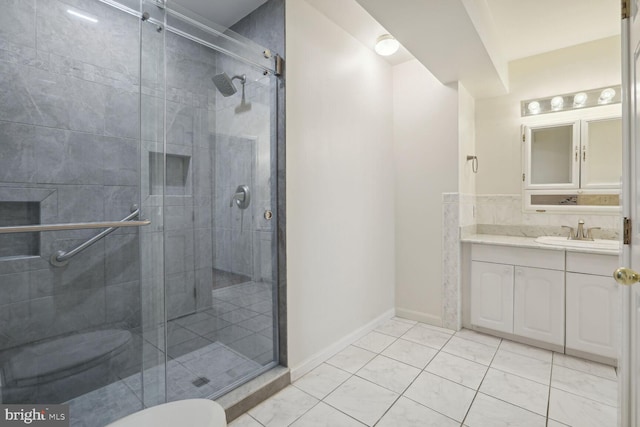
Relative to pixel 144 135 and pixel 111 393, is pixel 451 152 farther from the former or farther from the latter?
pixel 111 393

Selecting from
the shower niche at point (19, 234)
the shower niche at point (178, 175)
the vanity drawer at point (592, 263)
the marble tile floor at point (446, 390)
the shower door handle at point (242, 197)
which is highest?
the shower niche at point (178, 175)

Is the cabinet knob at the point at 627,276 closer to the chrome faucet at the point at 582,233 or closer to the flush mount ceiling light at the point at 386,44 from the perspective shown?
the chrome faucet at the point at 582,233

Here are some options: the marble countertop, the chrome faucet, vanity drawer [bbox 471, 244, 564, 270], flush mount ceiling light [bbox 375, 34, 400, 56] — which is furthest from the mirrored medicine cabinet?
flush mount ceiling light [bbox 375, 34, 400, 56]

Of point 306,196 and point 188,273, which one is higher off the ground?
point 306,196

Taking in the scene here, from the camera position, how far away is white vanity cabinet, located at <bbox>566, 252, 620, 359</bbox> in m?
2.15

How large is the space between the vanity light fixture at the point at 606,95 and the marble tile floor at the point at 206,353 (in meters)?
3.10

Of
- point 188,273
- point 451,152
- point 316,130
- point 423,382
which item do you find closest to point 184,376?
point 188,273

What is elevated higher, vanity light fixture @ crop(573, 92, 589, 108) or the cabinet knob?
vanity light fixture @ crop(573, 92, 589, 108)

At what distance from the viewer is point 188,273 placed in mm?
1941

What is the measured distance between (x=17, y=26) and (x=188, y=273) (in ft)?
5.24

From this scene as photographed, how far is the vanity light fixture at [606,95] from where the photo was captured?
252 centimetres

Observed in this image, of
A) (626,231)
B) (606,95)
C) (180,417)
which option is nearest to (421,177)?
(606,95)

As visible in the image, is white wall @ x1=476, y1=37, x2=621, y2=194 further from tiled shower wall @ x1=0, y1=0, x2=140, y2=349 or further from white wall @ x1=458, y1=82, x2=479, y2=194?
tiled shower wall @ x1=0, y1=0, x2=140, y2=349

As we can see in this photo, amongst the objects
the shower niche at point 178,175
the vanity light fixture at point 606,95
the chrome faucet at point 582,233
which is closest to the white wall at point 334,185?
the shower niche at point 178,175
